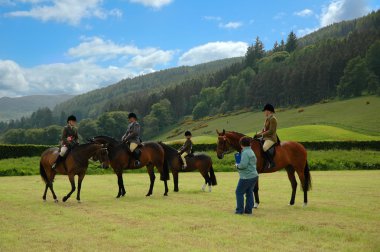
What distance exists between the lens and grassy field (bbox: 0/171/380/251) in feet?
30.6

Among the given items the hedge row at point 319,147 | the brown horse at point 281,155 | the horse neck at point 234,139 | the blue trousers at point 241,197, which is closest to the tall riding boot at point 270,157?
the brown horse at point 281,155

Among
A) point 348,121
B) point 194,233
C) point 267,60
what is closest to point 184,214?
point 194,233

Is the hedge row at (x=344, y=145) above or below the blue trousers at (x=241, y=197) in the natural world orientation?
below

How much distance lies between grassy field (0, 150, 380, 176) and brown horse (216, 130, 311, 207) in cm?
2519

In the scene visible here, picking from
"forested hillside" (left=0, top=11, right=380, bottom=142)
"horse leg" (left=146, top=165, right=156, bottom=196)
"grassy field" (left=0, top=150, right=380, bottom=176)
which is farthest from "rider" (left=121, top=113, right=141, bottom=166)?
"forested hillside" (left=0, top=11, right=380, bottom=142)

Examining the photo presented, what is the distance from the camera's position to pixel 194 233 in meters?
10.5

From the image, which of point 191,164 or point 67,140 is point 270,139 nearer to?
point 191,164

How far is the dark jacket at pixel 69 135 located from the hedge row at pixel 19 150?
33.4 meters

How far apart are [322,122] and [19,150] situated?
220ft

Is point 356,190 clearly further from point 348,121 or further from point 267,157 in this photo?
point 348,121

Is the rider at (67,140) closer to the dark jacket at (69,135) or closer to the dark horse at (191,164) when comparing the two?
the dark jacket at (69,135)

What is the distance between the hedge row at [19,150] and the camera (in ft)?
158

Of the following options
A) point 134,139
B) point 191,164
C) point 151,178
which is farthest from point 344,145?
point 134,139

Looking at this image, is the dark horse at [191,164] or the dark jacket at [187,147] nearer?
A: the dark horse at [191,164]
